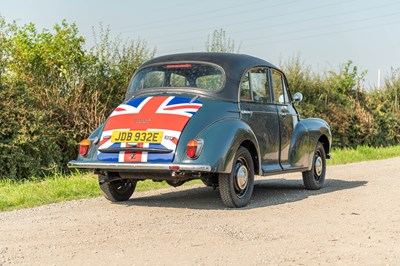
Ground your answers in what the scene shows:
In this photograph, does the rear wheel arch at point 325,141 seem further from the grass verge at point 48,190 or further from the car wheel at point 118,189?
the car wheel at point 118,189

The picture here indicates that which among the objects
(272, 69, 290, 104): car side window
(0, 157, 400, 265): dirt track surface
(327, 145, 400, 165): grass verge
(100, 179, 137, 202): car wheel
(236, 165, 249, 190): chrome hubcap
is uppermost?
(272, 69, 290, 104): car side window

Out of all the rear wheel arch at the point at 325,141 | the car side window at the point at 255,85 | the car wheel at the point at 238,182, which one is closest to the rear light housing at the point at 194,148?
the car wheel at the point at 238,182

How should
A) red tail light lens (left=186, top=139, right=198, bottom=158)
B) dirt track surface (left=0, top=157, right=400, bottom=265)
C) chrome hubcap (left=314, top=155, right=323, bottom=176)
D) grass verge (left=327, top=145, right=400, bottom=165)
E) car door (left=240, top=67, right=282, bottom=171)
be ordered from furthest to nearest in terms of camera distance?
1. grass verge (left=327, top=145, right=400, bottom=165)
2. chrome hubcap (left=314, top=155, right=323, bottom=176)
3. car door (left=240, top=67, right=282, bottom=171)
4. red tail light lens (left=186, top=139, right=198, bottom=158)
5. dirt track surface (left=0, top=157, right=400, bottom=265)

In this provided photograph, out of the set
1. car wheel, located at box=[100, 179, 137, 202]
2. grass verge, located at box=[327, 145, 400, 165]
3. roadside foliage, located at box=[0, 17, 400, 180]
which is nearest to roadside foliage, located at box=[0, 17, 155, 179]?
roadside foliage, located at box=[0, 17, 400, 180]

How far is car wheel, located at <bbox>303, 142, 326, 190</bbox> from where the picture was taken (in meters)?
10.7

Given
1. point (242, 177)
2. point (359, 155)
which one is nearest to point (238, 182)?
point (242, 177)

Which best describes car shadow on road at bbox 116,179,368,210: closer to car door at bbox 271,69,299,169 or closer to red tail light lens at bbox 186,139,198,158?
car door at bbox 271,69,299,169

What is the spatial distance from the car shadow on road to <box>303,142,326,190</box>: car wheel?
13cm

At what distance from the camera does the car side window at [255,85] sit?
9.14 metres

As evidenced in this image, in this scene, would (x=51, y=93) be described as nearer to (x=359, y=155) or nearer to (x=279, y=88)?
(x=279, y=88)

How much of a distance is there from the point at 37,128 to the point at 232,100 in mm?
4563

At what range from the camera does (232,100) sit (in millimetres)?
8773

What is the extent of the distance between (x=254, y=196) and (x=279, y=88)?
5.66 feet

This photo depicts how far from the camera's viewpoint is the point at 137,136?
8.05 m
